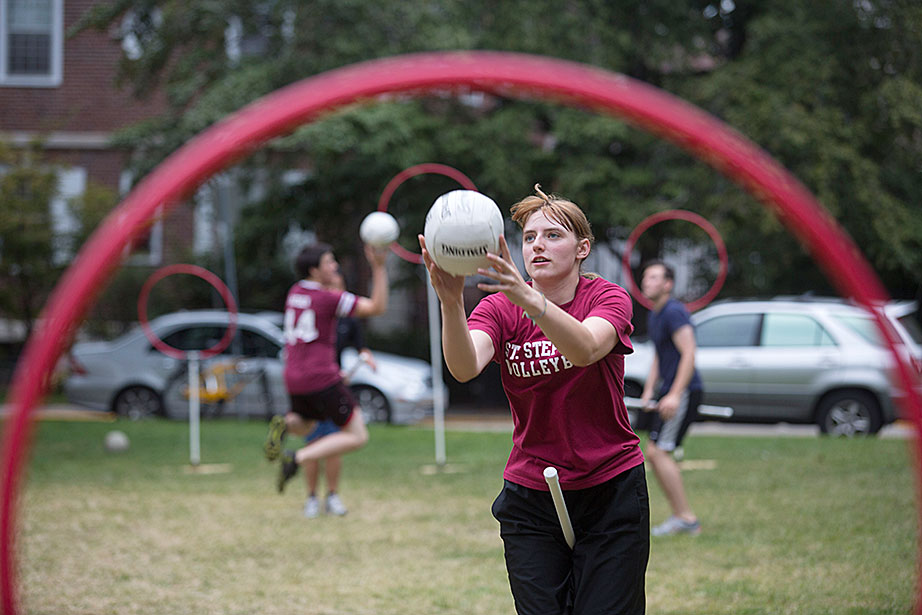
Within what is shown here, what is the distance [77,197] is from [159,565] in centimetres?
1372

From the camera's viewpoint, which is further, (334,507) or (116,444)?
(116,444)

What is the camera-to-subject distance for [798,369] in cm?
1325

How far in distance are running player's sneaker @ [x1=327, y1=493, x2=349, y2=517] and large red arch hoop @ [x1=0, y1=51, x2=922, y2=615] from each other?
229 inches

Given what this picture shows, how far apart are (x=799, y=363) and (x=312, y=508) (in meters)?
7.52

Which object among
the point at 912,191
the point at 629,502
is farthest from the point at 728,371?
the point at 629,502

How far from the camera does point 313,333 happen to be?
8.19m

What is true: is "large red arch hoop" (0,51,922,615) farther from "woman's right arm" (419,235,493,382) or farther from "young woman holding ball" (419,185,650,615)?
"young woman holding ball" (419,185,650,615)

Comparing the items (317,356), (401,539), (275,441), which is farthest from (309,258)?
(401,539)

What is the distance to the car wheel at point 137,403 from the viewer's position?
15977mm

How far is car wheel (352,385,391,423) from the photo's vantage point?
49.0ft

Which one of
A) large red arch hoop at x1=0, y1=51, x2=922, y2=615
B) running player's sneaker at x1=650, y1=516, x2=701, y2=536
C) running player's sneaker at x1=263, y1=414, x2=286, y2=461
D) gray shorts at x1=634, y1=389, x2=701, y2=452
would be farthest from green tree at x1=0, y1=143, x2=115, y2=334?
large red arch hoop at x1=0, y1=51, x2=922, y2=615

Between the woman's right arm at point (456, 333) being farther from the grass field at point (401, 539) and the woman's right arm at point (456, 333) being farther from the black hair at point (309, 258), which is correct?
the black hair at point (309, 258)

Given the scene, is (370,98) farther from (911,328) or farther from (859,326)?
(859,326)

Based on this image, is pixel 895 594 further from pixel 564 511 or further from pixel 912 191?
pixel 912 191
